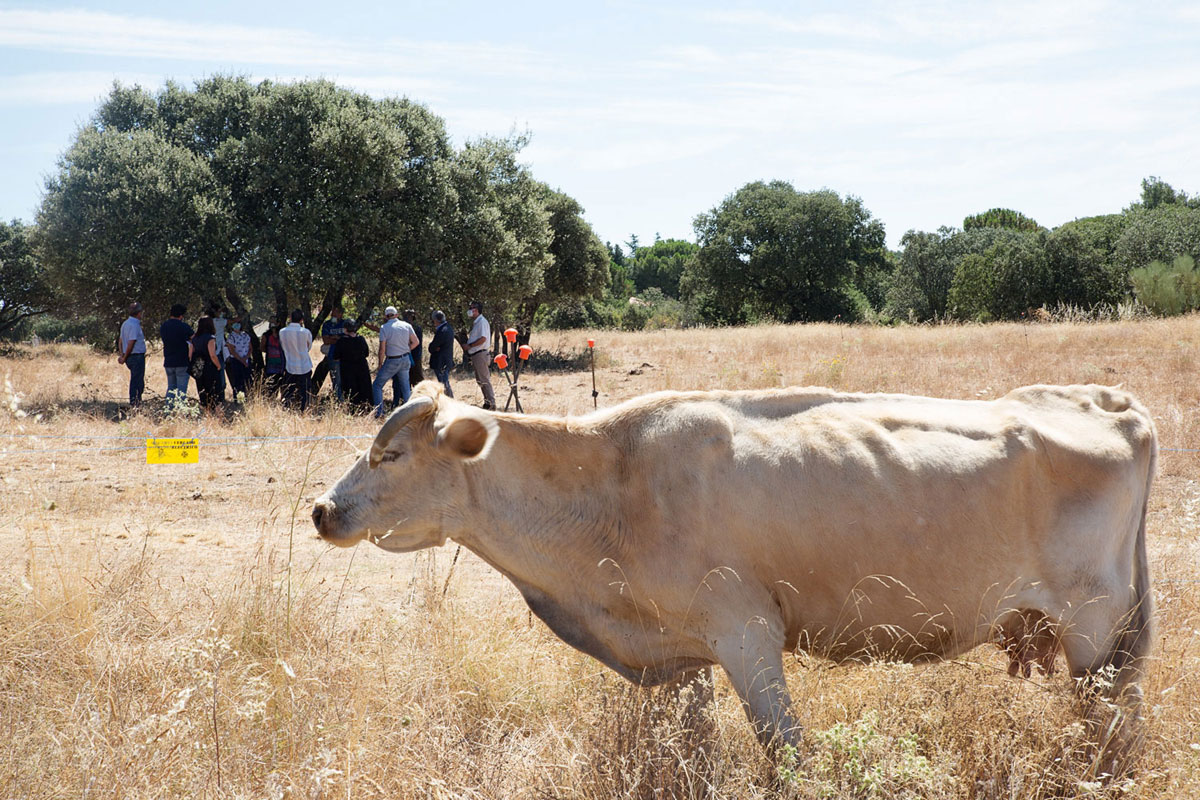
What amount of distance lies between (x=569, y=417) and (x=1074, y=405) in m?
2.51

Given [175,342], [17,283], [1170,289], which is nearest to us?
[175,342]

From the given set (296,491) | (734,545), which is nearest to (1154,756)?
(734,545)

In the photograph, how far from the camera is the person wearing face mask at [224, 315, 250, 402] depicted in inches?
716

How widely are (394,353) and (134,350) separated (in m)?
5.83

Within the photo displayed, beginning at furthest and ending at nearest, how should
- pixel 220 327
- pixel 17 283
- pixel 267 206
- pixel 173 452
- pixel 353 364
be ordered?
pixel 17 283, pixel 267 206, pixel 220 327, pixel 353 364, pixel 173 452

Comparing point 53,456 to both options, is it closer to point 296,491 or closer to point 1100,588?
point 296,491

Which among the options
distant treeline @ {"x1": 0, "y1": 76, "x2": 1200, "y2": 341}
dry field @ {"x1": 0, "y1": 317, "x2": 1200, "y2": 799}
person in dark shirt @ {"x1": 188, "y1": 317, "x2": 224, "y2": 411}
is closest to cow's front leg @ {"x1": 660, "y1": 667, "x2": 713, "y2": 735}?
dry field @ {"x1": 0, "y1": 317, "x2": 1200, "y2": 799}

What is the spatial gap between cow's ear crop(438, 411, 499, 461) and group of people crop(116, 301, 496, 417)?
12714 mm

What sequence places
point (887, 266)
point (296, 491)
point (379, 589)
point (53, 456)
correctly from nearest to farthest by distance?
point (379, 589)
point (296, 491)
point (53, 456)
point (887, 266)

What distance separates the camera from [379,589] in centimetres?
706

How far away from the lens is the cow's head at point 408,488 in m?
4.17

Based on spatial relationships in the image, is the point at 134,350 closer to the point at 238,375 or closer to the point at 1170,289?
the point at 238,375

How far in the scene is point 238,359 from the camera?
18531 millimetres

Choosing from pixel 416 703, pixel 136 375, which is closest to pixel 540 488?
pixel 416 703
